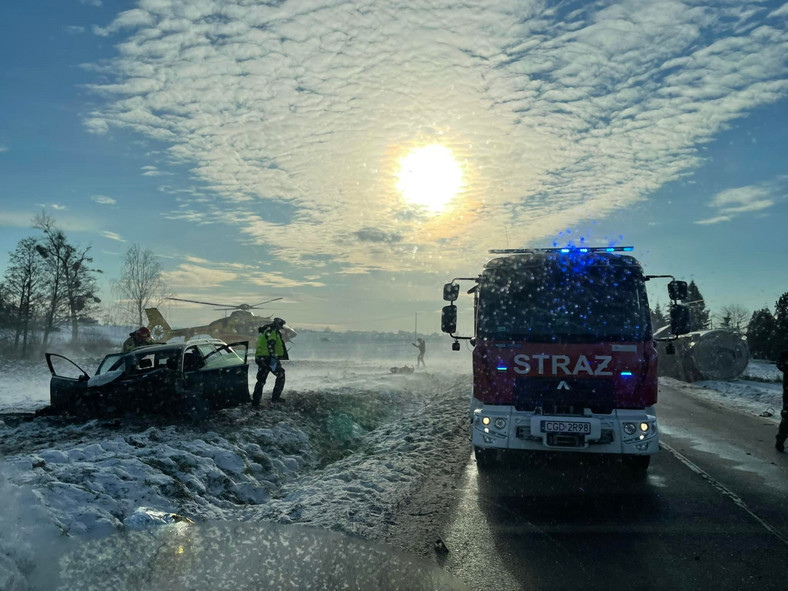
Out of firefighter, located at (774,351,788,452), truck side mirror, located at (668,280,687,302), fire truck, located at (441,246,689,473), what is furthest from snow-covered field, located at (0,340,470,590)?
firefighter, located at (774,351,788,452)

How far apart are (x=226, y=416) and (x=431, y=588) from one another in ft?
26.9

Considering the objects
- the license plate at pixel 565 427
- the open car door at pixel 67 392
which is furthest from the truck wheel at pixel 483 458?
the open car door at pixel 67 392

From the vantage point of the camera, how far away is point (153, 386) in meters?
10.2

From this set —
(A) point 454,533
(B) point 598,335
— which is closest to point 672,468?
(B) point 598,335

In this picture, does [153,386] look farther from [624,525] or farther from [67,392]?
[624,525]

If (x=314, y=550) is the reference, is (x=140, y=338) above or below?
above

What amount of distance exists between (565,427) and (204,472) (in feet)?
14.5

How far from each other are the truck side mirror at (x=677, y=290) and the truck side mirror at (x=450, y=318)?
2.84 m

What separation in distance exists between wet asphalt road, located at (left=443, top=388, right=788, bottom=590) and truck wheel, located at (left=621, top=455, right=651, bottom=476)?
0.15 meters

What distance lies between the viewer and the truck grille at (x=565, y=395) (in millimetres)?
6676

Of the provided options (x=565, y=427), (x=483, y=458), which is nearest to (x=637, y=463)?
(x=565, y=427)

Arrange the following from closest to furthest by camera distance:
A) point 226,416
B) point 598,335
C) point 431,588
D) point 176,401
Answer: point 431,588, point 598,335, point 176,401, point 226,416

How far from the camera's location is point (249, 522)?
558 centimetres

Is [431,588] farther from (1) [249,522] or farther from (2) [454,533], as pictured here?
(1) [249,522]
